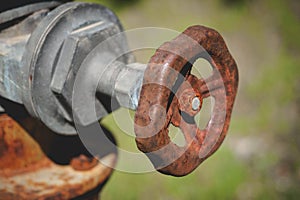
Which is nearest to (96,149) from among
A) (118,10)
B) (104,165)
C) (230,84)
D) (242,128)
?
(104,165)

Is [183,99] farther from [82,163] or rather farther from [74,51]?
[82,163]

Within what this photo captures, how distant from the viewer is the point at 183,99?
633mm

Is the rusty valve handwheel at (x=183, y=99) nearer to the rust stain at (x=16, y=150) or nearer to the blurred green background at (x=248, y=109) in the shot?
the rust stain at (x=16, y=150)

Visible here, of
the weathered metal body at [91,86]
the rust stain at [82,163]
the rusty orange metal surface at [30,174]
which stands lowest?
the rusty orange metal surface at [30,174]

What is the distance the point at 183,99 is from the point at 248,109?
1.73 meters

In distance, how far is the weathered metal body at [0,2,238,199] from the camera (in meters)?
0.60

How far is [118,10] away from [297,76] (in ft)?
2.94

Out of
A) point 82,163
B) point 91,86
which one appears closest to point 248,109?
point 82,163

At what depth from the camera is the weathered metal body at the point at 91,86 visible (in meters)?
0.60

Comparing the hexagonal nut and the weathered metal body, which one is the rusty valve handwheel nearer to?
the weathered metal body

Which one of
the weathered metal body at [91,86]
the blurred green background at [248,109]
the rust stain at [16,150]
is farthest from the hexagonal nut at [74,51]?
the blurred green background at [248,109]

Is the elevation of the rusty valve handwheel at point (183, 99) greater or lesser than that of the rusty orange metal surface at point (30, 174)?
greater

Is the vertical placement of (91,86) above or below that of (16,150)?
above

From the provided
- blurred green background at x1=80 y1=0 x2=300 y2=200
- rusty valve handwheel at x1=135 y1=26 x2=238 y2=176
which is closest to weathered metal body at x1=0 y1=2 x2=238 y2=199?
rusty valve handwheel at x1=135 y1=26 x2=238 y2=176
